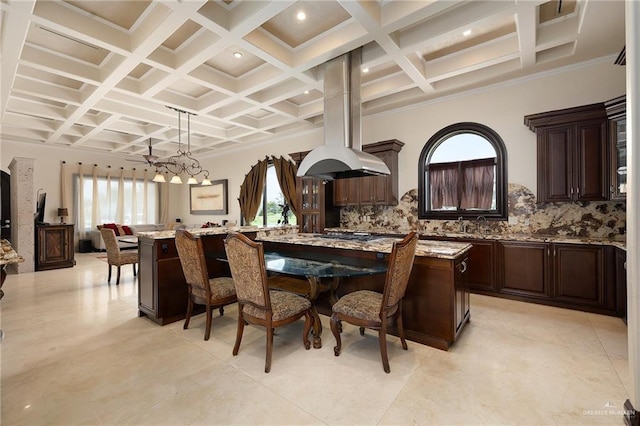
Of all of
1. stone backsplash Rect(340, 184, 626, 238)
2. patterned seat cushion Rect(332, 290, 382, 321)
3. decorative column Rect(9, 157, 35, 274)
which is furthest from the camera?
decorative column Rect(9, 157, 35, 274)

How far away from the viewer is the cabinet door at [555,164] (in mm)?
3602

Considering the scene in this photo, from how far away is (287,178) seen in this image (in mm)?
6594

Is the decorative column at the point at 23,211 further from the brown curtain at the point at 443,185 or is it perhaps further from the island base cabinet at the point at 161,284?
the brown curtain at the point at 443,185

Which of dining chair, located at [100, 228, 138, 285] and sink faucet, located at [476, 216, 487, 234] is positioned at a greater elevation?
sink faucet, located at [476, 216, 487, 234]

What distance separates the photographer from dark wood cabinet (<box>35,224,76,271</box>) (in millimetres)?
5984

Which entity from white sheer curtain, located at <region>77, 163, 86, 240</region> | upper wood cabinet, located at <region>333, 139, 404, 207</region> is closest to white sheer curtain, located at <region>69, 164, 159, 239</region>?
white sheer curtain, located at <region>77, 163, 86, 240</region>

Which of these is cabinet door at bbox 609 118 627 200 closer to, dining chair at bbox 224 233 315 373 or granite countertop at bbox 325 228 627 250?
granite countertop at bbox 325 228 627 250

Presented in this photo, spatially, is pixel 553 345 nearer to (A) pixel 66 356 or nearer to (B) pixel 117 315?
(A) pixel 66 356

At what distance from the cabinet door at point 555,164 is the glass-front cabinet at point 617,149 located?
408 millimetres

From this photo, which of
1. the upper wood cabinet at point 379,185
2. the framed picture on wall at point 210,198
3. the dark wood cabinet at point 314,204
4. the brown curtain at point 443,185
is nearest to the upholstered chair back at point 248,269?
the dark wood cabinet at point 314,204


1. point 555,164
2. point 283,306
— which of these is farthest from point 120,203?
point 555,164

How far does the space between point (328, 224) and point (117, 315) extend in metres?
3.56

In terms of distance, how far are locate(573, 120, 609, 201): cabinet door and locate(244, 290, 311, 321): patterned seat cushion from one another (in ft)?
11.9

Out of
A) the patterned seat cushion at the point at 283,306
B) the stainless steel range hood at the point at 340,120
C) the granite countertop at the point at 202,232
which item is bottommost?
the patterned seat cushion at the point at 283,306
